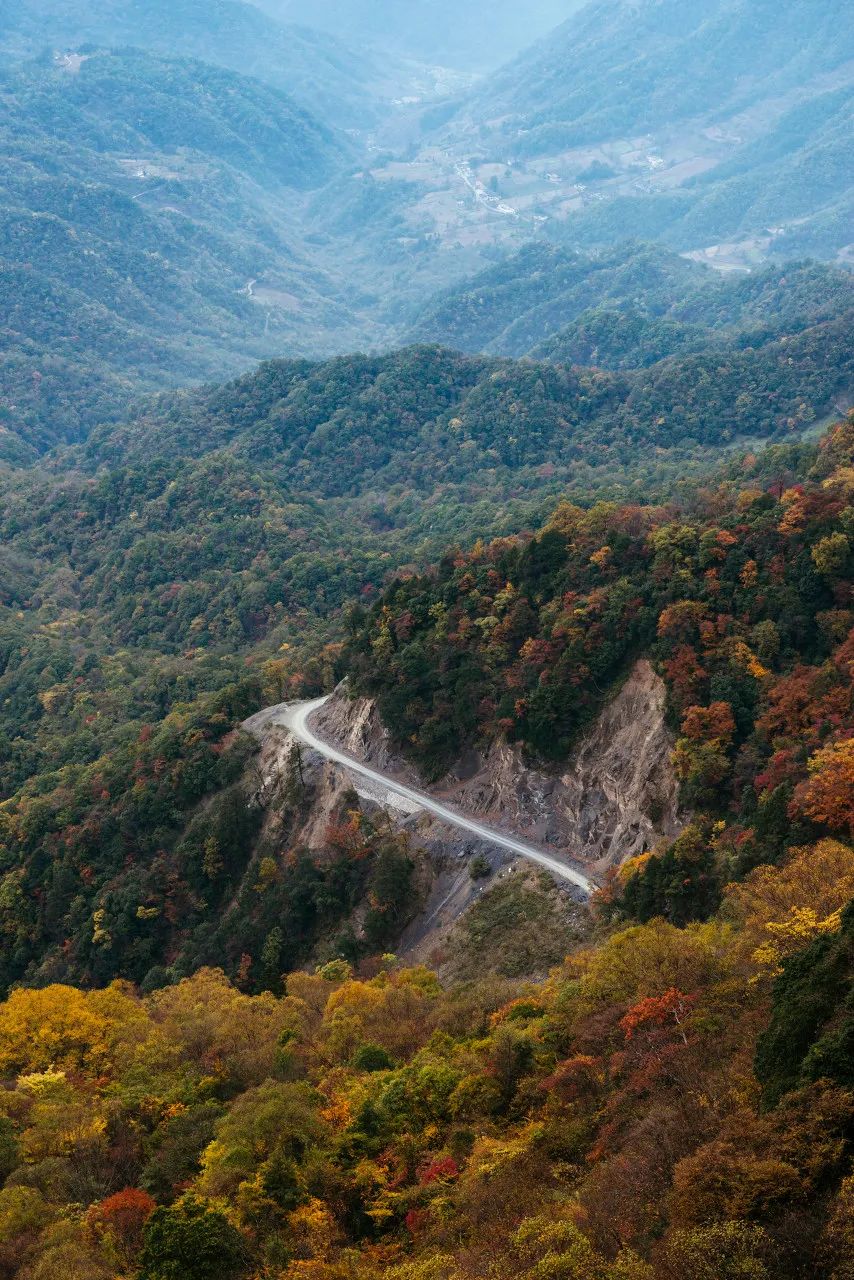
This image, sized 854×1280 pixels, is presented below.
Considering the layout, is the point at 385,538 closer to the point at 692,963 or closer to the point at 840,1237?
the point at 692,963

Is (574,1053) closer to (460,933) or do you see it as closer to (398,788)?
(460,933)

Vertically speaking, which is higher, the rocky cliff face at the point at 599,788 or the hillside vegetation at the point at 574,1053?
the hillside vegetation at the point at 574,1053

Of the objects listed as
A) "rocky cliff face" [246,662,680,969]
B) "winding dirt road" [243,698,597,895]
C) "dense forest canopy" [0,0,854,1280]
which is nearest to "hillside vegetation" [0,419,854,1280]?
"dense forest canopy" [0,0,854,1280]

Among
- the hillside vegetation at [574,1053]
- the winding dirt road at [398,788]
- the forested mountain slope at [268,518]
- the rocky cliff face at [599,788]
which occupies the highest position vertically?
the hillside vegetation at [574,1053]

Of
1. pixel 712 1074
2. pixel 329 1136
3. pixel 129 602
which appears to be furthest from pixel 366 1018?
pixel 129 602

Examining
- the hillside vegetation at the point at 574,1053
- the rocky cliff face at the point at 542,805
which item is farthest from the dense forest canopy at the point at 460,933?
the rocky cliff face at the point at 542,805

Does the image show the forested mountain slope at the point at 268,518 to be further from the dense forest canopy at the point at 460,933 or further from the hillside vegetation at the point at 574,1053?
the hillside vegetation at the point at 574,1053
